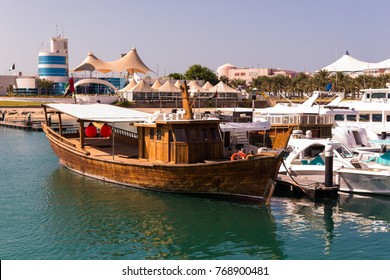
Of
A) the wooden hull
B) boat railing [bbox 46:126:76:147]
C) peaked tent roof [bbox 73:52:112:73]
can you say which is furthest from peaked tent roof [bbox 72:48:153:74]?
the wooden hull

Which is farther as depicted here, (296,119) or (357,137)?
(296,119)

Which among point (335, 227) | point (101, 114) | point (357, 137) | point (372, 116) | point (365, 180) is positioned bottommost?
point (335, 227)

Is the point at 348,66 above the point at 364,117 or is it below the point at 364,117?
above

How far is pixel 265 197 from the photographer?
21.2 meters

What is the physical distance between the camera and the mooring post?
2247 centimetres

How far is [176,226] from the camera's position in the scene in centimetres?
1895

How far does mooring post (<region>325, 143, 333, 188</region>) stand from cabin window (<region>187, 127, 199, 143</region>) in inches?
240

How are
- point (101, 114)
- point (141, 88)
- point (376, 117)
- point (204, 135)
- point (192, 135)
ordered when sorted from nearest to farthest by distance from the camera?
point (192, 135), point (204, 135), point (101, 114), point (376, 117), point (141, 88)

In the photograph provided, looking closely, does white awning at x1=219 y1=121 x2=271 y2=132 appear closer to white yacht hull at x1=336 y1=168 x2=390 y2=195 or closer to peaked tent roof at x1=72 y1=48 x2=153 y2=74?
white yacht hull at x1=336 y1=168 x2=390 y2=195

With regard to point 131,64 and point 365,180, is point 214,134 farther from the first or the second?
point 131,64

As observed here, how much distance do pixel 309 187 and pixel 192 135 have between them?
605cm

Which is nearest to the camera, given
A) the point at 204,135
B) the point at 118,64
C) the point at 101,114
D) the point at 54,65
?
the point at 204,135

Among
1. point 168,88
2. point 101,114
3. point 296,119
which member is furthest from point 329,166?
point 168,88

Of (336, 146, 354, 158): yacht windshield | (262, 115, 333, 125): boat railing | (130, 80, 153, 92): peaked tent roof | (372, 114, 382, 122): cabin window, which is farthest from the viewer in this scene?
(130, 80, 153, 92): peaked tent roof
